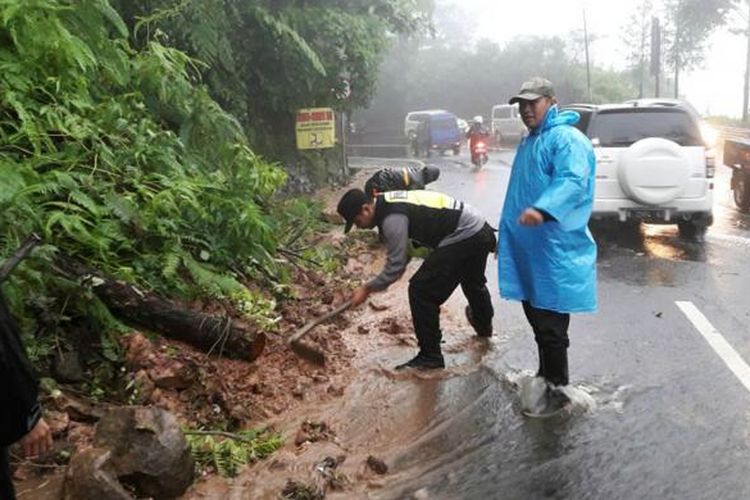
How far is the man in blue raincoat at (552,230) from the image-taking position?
428 cm

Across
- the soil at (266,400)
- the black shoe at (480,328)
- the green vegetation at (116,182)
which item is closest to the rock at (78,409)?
the soil at (266,400)

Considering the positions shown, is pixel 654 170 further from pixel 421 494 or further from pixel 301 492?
pixel 301 492

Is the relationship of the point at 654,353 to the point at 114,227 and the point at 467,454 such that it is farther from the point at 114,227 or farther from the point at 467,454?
the point at 114,227

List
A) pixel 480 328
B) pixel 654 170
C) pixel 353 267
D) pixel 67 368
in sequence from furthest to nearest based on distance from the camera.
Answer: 1. pixel 654 170
2. pixel 353 267
3. pixel 480 328
4. pixel 67 368

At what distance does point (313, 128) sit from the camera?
1355cm

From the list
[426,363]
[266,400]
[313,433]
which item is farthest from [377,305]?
[313,433]

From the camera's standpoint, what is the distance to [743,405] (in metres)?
4.41

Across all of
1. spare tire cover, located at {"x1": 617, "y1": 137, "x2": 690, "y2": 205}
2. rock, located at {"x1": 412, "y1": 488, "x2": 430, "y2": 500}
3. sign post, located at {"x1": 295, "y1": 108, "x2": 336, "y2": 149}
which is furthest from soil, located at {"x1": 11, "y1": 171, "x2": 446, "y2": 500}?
sign post, located at {"x1": 295, "y1": 108, "x2": 336, "y2": 149}

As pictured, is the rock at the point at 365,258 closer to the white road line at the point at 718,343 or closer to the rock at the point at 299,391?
the white road line at the point at 718,343

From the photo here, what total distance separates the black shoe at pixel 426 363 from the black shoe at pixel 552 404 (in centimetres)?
89

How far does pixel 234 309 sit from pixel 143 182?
1.26m

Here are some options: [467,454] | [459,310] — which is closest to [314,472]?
[467,454]

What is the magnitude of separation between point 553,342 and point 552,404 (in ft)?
1.25

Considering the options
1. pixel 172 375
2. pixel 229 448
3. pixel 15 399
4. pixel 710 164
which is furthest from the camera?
pixel 710 164
